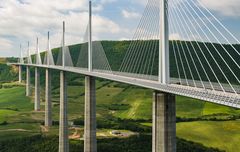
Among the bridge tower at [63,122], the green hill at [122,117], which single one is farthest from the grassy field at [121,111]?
the bridge tower at [63,122]

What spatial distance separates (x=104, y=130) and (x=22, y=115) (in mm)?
27071

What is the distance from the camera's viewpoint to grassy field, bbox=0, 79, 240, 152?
63.0m

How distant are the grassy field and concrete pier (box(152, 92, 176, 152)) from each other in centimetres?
3275

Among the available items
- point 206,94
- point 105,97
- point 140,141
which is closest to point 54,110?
point 105,97

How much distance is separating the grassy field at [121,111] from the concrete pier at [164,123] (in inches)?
1289

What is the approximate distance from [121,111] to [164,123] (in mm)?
67477

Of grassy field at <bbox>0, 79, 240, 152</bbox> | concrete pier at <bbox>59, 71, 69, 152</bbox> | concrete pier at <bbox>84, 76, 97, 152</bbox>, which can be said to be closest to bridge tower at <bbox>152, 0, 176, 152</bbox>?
concrete pier at <bbox>84, 76, 97, 152</bbox>

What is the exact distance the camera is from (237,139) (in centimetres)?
5941

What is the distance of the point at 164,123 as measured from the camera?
26.4 m

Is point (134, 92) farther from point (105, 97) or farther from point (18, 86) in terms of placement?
point (18, 86)

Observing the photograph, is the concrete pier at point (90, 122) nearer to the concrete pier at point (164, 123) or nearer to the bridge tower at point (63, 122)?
the bridge tower at point (63, 122)

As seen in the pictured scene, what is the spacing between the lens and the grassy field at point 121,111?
207 feet

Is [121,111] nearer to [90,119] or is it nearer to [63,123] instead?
[63,123]

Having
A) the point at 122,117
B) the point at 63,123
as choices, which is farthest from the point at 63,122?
the point at 122,117
